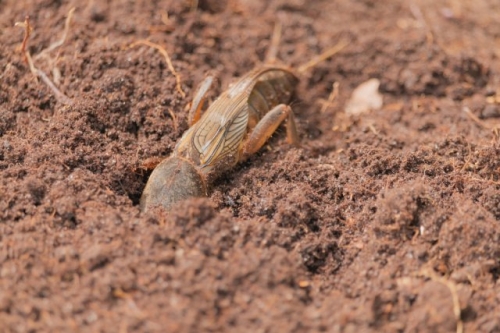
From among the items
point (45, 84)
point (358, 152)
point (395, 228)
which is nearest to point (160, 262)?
point (395, 228)

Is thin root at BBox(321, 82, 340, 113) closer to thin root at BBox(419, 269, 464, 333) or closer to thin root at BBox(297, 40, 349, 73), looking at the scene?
thin root at BBox(297, 40, 349, 73)

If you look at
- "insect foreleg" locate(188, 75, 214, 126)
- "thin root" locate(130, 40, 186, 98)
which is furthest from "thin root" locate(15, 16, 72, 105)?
"insect foreleg" locate(188, 75, 214, 126)

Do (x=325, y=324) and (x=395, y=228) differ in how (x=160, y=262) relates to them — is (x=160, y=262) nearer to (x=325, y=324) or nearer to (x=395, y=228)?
(x=325, y=324)

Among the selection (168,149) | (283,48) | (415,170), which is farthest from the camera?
(283,48)

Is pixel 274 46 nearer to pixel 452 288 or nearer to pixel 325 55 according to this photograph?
pixel 325 55

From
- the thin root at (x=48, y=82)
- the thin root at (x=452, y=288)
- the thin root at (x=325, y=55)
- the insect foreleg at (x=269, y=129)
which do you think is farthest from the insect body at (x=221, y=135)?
the thin root at (x=452, y=288)

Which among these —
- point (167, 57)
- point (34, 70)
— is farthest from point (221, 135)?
point (34, 70)

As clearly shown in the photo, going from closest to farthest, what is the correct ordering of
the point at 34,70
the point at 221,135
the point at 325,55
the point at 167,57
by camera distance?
the point at 221,135 → the point at 34,70 → the point at 167,57 → the point at 325,55
